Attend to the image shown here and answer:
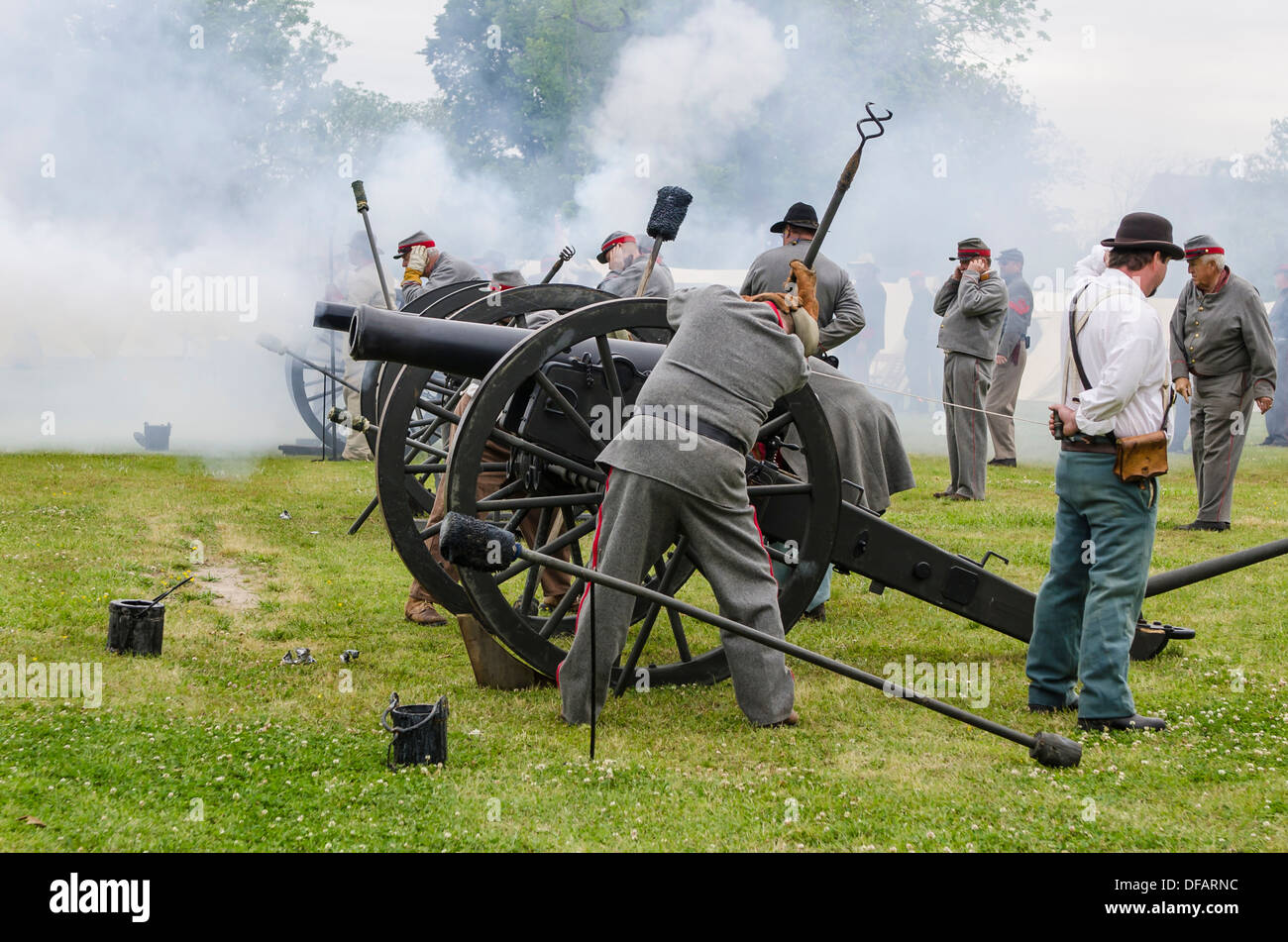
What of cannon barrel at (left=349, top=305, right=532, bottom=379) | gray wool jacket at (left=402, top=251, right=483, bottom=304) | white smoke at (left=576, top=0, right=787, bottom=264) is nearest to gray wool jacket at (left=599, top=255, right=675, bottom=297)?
gray wool jacket at (left=402, top=251, right=483, bottom=304)

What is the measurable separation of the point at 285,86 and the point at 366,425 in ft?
47.8

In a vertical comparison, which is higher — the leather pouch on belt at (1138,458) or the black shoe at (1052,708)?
the leather pouch on belt at (1138,458)

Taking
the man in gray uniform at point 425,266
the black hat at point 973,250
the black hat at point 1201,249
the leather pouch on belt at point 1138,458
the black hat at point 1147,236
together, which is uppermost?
the black hat at point 973,250

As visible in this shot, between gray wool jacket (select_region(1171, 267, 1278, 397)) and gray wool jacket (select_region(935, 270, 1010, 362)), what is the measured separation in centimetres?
183

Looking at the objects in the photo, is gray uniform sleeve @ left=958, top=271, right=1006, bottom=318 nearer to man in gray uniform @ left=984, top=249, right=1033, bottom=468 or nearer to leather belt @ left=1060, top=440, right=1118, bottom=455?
man in gray uniform @ left=984, top=249, right=1033, bottom=468

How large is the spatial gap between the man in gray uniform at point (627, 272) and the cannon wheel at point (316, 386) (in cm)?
501

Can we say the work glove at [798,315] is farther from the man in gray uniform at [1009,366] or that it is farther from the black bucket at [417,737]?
the man in gray uniform at [1009,366]

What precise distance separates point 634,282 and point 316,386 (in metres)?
7.58

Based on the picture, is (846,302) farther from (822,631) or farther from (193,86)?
(193,86)

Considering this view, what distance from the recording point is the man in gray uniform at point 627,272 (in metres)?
8.33

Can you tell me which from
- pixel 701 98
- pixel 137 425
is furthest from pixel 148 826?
pixel 701 98

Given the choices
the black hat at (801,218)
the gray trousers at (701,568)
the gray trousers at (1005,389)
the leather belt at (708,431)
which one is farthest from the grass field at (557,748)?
the gray trousers at (1005,389)

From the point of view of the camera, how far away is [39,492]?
Answer: 1003cm

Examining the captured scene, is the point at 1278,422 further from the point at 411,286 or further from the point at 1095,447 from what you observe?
the point at 1095,447
